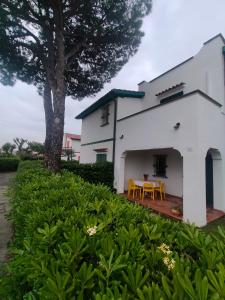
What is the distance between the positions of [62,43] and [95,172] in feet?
22.6

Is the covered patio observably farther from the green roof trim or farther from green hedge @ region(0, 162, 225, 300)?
green hedge @ region(0, 162, 225, 300)

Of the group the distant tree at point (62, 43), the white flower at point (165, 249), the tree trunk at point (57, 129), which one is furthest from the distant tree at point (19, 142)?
the white flower at point (165, 249)

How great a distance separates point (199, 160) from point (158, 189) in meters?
3.69

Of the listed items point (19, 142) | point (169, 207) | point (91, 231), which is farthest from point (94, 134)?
point (19, 142)

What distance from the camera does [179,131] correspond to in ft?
23.2

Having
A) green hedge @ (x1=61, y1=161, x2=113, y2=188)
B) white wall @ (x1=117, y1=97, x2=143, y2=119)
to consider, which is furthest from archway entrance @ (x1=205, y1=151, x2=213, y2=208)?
white wall @ (x1=117, y1=97, x2=143, y2=119)

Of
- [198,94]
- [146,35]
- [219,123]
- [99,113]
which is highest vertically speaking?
[146,35]

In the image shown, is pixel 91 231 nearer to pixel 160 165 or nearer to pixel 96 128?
pixel 160 165

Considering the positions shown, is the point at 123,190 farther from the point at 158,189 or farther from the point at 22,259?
the point at 22,259

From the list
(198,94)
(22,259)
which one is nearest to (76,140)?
(198,94)

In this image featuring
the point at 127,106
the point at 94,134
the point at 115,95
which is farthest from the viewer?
the point at 94,134

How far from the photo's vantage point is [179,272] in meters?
1.01

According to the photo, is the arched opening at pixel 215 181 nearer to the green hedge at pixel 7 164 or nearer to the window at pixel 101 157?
the window at pixel 101 157

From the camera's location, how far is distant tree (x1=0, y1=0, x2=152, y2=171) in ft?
28.3
